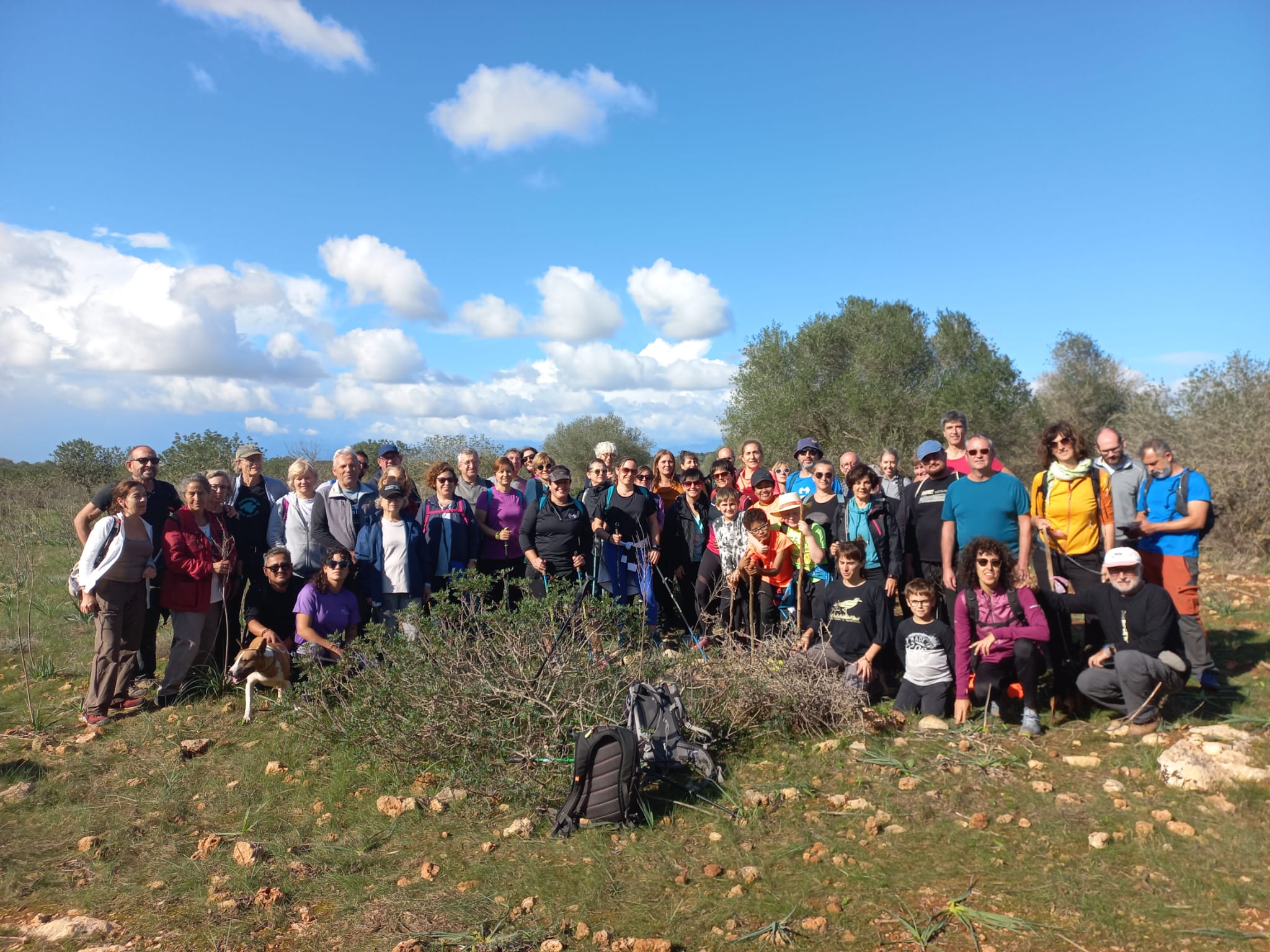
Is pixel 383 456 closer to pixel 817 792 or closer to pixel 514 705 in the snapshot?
pixel 514 705

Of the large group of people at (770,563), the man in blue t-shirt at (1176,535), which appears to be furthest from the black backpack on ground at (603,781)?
the man in blue t-shirt at (1176,535)

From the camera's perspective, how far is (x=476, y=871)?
348 cm

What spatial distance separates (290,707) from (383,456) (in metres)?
2.49

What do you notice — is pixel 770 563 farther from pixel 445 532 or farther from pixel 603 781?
pixel 603 781

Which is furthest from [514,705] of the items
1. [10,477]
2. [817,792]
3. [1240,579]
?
[10,477]

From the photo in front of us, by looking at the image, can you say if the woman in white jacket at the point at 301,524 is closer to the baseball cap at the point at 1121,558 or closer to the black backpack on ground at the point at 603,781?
the black backpack on ground at the point at 603,781

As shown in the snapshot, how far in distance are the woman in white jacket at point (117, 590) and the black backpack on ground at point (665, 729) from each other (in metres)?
3.81

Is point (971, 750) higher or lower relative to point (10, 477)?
lower

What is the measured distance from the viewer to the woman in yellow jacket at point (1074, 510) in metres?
5.43

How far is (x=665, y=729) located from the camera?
4.21 metres

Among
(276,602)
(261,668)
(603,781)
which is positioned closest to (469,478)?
(276,602)

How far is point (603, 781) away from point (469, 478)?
366 centimetres

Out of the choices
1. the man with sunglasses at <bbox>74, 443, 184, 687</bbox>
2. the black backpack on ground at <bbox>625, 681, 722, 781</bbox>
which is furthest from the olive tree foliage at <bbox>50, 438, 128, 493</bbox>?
the black backpack on ground at <bbox>625, 681, 722, 781</bbox>

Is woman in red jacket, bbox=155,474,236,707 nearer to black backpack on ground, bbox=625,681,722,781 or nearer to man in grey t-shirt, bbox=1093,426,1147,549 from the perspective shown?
black backpack on ground, bbox=625,681,722,781
